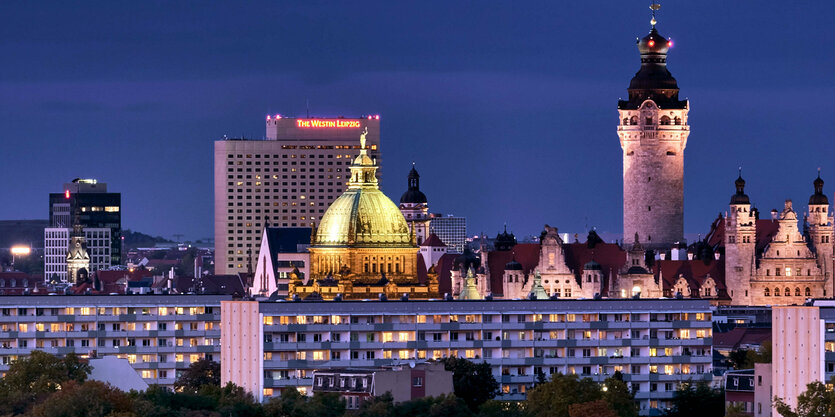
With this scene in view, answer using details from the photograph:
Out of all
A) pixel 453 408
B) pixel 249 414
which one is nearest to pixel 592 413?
pixel 453 408

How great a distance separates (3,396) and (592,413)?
38443 mm

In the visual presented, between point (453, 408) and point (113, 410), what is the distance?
75.8 ft

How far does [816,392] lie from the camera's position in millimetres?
190250

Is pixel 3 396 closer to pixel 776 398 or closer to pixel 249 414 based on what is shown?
pixel 249 414

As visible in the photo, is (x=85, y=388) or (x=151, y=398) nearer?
(x=85, y=388)

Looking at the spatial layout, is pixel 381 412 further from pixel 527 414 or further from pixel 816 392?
pixel 816 392

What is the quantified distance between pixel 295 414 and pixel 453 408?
1002 cm

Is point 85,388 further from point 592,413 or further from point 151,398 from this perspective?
point 592,413

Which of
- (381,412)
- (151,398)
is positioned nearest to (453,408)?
(381,412)

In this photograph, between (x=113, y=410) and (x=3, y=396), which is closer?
(x=113, y=410)

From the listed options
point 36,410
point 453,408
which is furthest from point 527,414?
point 36,410

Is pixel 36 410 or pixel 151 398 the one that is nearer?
pixel 36 410

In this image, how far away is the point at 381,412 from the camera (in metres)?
191

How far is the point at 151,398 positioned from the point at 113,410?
14.2 m
